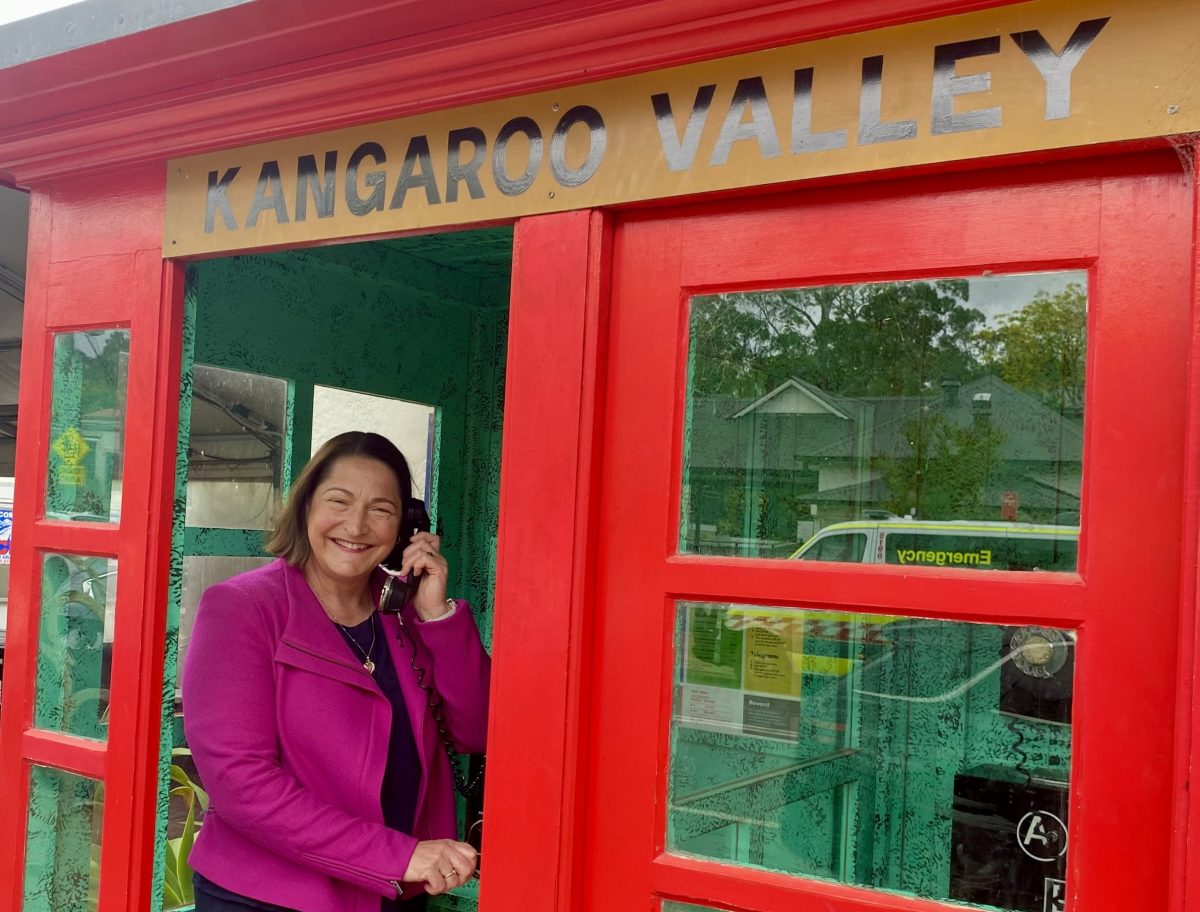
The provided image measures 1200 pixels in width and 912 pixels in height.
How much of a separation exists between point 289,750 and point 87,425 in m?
1.23

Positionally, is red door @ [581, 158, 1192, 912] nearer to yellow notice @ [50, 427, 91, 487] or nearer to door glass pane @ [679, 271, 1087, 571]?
door glass pane @ [679, 271, 1087, 571]

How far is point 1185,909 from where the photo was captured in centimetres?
160

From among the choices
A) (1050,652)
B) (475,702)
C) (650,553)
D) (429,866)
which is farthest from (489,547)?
(1050,652)

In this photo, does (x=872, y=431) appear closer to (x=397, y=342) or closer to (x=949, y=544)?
(x=949, y=544)

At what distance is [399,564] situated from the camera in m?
3.12

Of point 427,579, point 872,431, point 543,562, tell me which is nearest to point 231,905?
point 427,579

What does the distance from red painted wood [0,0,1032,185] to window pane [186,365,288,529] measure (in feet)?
3.26

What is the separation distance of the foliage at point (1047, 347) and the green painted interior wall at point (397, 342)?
2174 mm

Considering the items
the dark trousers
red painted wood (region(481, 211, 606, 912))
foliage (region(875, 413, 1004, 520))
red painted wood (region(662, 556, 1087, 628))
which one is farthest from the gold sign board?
the dark trousers

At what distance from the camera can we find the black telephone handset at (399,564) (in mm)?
2920

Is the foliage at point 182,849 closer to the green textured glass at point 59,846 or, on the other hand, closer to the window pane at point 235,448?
the green textured glass at point 59,846

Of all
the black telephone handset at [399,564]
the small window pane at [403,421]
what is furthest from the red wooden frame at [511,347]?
the small window pane at [403,421]

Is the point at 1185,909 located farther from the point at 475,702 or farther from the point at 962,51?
the point at 475,702

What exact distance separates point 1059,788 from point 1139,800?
5.6 inches
